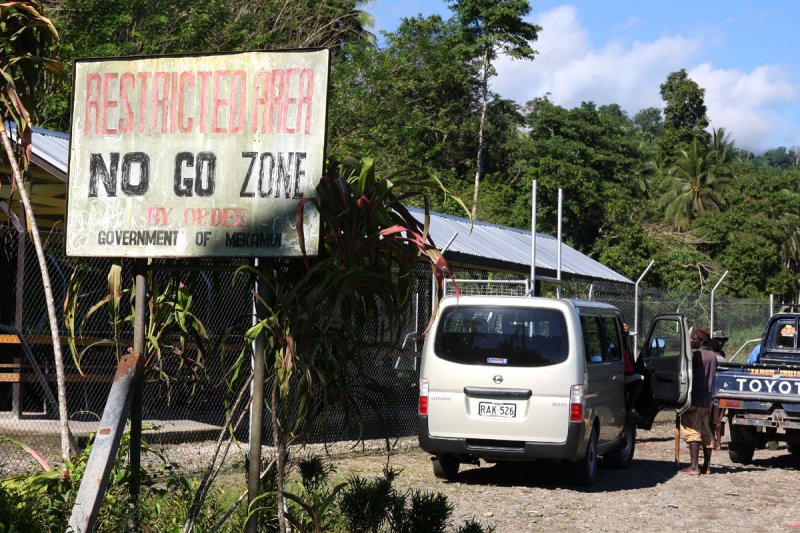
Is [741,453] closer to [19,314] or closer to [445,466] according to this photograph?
[445,466]

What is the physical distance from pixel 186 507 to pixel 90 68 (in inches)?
93.7

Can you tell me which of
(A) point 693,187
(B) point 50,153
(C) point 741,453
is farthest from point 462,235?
(A) point 693,187

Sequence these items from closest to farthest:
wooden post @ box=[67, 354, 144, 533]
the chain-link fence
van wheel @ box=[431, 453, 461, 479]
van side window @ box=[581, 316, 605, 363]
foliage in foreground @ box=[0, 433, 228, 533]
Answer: wooden post @ box=[67, 354, 144, 533] < foliage in foreground @ box=[0, 433, 228, 533] < the chain-link fence < van side window @ box=[581, 316, 605, 363] < van wheel @ box=[431, 453, 461, 479]

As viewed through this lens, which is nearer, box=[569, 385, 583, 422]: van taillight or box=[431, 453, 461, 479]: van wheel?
box=[569, 385, 583, 422]: van taillight

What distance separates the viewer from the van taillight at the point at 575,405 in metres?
11.4

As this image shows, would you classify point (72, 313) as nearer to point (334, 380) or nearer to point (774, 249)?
point (334, 380)

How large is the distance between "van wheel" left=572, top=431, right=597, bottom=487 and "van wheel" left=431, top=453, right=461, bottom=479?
127 centimetres

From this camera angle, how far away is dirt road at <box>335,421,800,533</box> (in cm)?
1002

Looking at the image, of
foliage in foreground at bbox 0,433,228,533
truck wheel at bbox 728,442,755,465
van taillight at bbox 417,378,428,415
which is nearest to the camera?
foliage in foreground at bbox 0,433,228,533


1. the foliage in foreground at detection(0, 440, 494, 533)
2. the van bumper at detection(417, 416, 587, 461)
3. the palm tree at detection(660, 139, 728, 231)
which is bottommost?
the van bumper at detection(417, 416, 587, 461)

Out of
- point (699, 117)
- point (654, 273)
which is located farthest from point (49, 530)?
point (699, 117)

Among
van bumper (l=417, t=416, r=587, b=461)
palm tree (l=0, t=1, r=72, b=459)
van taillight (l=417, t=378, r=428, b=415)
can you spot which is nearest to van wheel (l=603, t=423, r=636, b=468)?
van bumper (l=417, t=416, r=587, b=461)

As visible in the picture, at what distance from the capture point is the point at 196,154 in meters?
5.68

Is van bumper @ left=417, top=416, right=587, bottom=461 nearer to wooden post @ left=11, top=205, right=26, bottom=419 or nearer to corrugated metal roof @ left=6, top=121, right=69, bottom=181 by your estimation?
wooden post @ left=11, top=205, right=26, bottom=419
